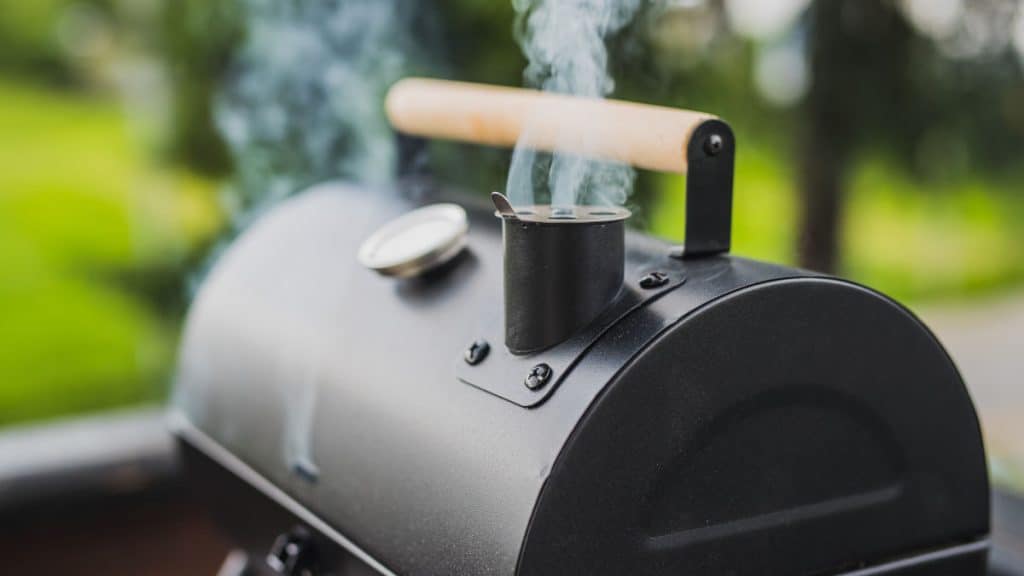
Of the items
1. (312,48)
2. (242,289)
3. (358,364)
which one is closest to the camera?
(358,364)

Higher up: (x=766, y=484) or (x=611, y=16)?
(x=611, y=16)

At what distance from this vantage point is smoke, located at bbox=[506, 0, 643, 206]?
3.85 ft

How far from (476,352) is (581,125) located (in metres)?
0.27

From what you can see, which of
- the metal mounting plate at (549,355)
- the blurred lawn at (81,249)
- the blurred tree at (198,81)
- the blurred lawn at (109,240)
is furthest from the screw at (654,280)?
the blurred lawn at (81,249)

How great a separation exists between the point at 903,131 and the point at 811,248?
41 centimetres

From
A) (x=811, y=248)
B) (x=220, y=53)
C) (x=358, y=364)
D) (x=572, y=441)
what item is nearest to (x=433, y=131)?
(x=358, y=364)

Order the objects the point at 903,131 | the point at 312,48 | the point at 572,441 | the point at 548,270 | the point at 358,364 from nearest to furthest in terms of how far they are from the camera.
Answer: the point at 572,441
the point at 548,270
the point at 358,364
the point at 312,48
the point at 903,131

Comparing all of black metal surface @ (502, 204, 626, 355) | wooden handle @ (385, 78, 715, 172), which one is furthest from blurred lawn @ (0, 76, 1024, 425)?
black metal surface @ (502, 204, 626, 355)

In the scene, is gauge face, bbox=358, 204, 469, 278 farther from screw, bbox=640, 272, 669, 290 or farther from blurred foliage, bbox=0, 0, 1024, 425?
blurred foliage, bbox=0, 0, 1024, 425

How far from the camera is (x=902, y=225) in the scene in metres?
2.80

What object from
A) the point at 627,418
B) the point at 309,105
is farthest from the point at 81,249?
the point at 627,418

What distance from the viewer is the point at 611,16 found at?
1219mm

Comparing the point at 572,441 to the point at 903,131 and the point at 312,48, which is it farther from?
the point at 903,131

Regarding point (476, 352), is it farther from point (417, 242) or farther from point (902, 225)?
point (902, 225)
